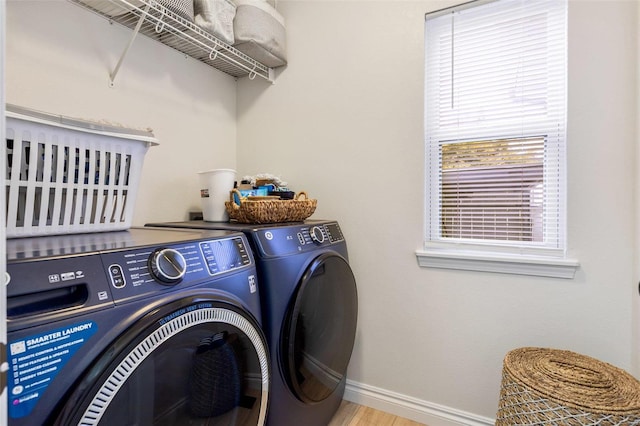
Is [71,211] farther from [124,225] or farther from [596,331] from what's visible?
[596,331]

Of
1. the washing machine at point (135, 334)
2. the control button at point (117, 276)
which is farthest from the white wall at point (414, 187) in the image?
the control button at point (117, 276)

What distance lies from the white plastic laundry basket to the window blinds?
126cm

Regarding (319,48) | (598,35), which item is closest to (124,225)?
(319,48)

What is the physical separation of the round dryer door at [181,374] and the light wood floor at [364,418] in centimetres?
79

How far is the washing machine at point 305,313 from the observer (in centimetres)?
106

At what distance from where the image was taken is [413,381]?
158cm

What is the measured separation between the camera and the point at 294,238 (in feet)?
3.94

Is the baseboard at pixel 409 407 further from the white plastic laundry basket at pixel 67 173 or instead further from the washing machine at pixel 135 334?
the white plastic laundry basket at pixel 67 173

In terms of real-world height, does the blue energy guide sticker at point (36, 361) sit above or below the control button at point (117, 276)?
below

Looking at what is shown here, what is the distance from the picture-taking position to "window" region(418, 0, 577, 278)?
51.8 inches

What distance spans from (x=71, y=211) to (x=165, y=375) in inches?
22.3

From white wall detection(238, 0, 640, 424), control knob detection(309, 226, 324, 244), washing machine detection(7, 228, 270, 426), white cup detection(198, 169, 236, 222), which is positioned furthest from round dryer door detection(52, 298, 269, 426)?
white wall detection(238, 0, 640, 424)

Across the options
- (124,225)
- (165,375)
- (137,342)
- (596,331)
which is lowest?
(596,331)

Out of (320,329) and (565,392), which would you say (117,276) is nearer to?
(320,329)
